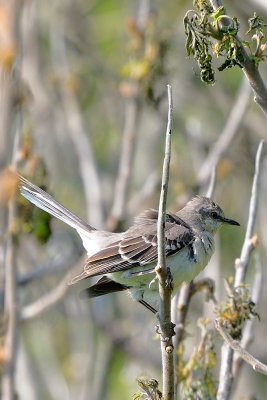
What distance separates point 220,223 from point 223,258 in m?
4.15

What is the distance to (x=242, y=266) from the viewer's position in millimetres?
4352

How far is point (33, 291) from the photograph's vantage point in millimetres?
8266

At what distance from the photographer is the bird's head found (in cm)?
564

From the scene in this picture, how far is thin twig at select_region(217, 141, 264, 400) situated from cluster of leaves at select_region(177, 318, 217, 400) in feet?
0.46

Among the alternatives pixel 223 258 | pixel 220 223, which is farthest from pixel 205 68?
pixel 223 258

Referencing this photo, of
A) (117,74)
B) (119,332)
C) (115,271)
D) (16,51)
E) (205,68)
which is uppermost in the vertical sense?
(117,74)

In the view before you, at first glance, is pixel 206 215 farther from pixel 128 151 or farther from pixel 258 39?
pixel 258 39

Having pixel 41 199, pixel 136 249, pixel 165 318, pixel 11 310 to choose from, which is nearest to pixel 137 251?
pixel 136 249

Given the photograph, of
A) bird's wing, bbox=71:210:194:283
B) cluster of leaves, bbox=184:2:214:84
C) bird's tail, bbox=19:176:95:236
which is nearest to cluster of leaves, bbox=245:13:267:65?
cluster of leaves, bbox=184:2:214:84

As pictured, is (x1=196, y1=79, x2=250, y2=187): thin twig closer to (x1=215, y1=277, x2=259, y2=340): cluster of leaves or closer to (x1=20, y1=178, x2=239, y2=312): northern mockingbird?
(x1=20, y1=178, x2=239, y2=312): northern mockingbird

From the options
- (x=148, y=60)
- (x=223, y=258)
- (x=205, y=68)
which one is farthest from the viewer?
(x=223, y=258)

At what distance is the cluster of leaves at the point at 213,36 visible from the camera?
3.04 meters

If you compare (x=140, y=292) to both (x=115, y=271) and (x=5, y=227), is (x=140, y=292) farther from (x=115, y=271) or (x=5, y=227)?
(x=5, y=227)

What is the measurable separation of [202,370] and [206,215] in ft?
5.37
